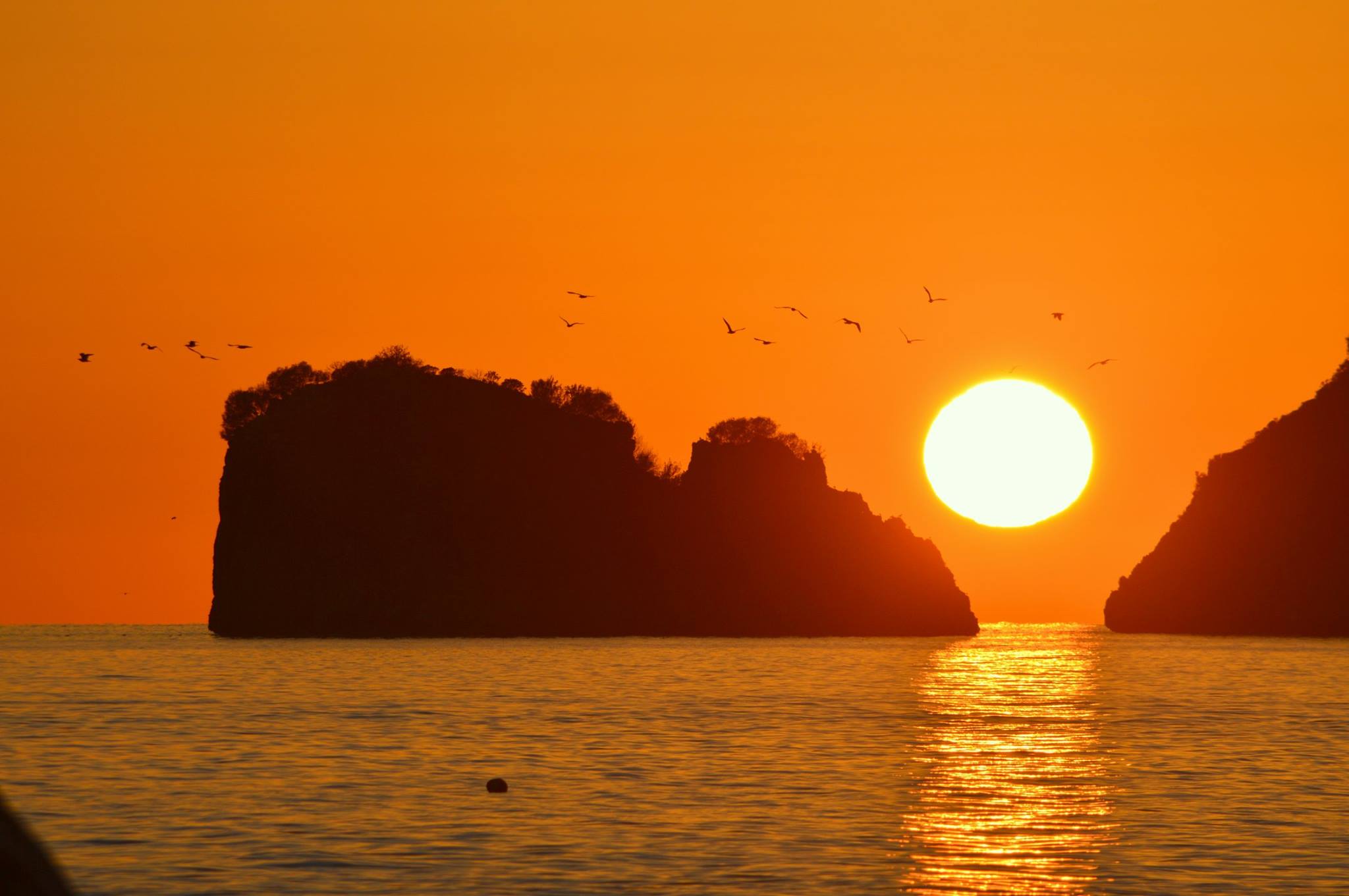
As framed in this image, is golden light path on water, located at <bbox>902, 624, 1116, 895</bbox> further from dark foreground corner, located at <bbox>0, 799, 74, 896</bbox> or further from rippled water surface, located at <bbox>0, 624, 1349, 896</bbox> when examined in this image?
dark foreground corner, located at <bbox>0, 799, 74, 896</bbox>

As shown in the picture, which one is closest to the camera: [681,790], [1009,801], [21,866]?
[21,866]

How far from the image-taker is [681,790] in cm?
4484

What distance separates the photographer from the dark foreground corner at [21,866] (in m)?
12.3

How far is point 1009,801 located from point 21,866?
110 feet

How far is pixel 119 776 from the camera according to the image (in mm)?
47812

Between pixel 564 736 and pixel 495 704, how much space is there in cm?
2126

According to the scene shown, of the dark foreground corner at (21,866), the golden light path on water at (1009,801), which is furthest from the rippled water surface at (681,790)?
the dark foreground corner at (21,866)

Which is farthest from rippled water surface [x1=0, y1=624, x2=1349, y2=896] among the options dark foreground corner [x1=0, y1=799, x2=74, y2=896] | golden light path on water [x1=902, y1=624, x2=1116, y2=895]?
dark foreground corner [x1=0, y1=799, x2=74, y2=896]

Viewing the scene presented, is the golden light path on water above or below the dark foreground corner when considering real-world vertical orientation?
below

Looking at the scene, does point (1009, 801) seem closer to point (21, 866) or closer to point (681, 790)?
point (681, 790)

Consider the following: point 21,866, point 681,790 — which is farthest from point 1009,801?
point 21,866

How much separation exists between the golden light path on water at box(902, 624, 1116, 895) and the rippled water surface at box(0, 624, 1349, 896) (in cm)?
14

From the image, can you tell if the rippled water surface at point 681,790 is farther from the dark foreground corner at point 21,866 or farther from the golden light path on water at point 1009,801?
the dark foreground corner at point 21,866

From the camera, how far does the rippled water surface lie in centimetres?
3181
